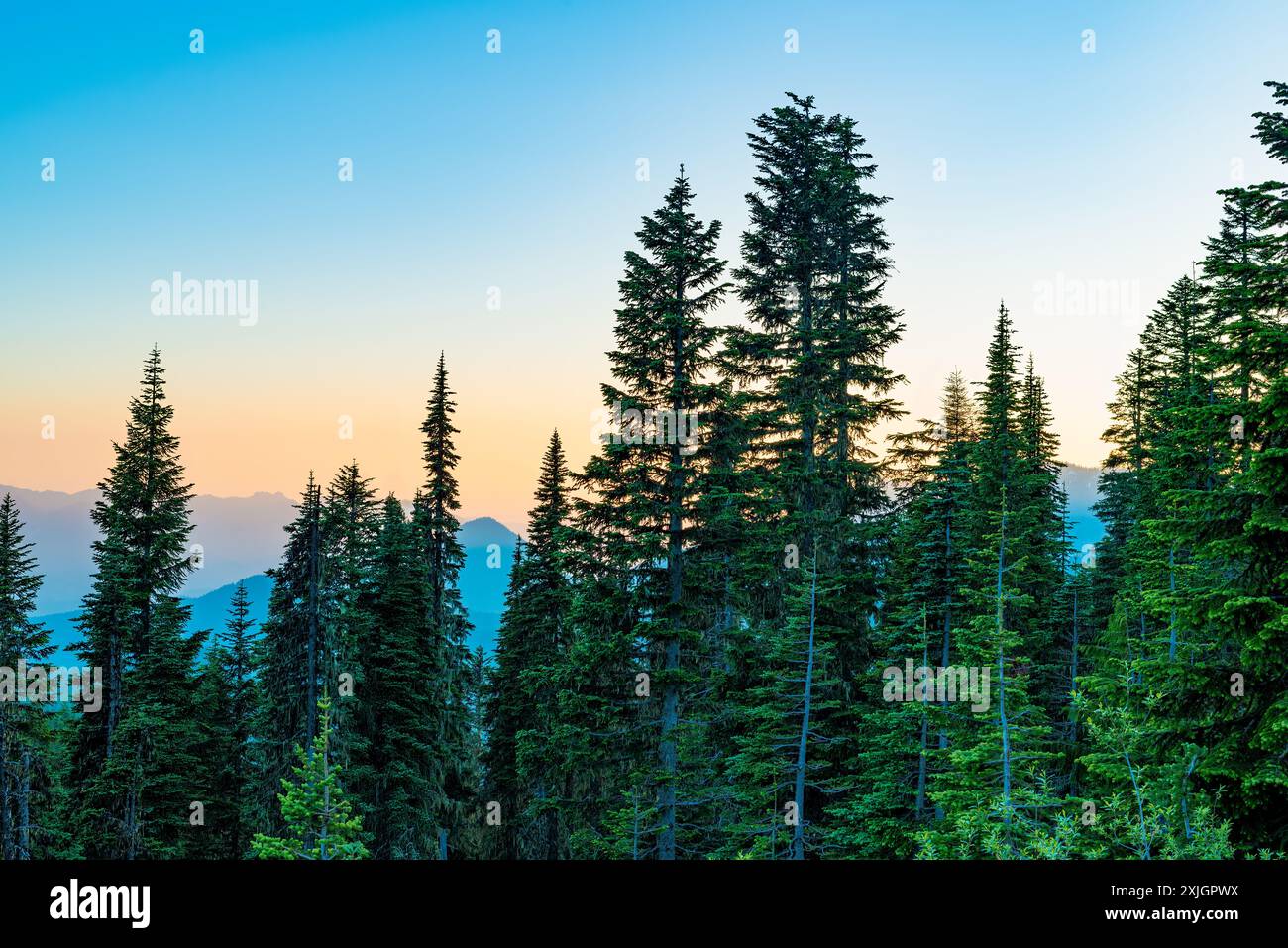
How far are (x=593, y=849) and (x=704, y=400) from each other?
15.8 meters

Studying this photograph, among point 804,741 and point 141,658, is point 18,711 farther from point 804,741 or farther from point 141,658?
point 804,741

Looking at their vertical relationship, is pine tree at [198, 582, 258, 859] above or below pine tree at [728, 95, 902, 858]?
below

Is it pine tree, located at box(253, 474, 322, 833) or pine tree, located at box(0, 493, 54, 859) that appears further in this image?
pine tree, located at box(253, 474, 322, 833)

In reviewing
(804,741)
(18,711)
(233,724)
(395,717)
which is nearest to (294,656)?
(395,717)

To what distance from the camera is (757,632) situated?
83.1 ft

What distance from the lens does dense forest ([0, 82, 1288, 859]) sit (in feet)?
41.7

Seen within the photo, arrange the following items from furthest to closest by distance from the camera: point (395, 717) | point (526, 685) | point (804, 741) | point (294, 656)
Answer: point (526, 685)
point (395, 717)
point (294, 656)
point (804, 741)

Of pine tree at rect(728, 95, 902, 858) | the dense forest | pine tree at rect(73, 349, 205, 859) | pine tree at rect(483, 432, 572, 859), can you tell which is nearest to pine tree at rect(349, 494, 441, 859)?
the dense forest

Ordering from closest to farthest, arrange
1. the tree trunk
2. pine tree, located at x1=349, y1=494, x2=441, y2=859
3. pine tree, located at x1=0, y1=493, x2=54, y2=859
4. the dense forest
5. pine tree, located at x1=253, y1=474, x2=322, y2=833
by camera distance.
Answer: the dense forest → the tree trunk → pine tree, located at x1=0, y1=493, x2=54, y2=859 → pine tree, located at x1=253, y1=474, x2=322, y2=833 → pine tree, located at x1=349, y1=494, x2=441, y2=859

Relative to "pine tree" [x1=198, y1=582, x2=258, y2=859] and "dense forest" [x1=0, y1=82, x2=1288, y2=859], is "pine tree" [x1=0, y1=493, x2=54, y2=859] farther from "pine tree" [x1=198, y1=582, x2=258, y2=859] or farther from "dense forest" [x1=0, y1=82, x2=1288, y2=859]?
"pine tree" [x1=198, y1=582, x2=258, y2=859]

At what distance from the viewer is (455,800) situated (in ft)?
122

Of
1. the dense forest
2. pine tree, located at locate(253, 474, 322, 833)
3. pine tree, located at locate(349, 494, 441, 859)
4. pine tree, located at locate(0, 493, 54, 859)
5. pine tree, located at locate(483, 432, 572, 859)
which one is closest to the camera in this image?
the dense forest
